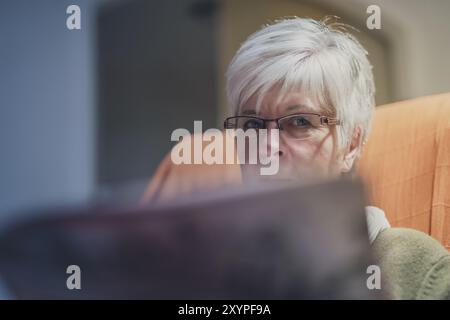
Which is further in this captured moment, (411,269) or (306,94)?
(306,94)

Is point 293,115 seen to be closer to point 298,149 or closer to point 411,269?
point 298,149

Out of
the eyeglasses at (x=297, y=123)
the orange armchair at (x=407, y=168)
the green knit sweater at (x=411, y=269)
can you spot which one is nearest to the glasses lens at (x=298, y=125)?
the eyeglasses at (x=297, y=123)

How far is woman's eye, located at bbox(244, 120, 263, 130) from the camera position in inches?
53.2

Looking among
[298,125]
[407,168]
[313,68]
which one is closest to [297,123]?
[298,125]

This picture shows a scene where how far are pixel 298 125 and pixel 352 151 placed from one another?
4.6 inches

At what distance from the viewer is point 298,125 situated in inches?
52.4

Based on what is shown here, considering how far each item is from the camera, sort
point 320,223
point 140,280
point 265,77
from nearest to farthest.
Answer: point 320,223 < point 140,280 < point 265,77

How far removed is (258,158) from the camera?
4.46 feet

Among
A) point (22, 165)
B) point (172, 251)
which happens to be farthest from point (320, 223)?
point (22, 165)

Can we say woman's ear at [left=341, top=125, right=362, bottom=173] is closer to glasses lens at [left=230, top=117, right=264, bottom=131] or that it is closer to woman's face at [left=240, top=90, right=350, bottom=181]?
woman's face at [left=240, top=90, right=350, bottom=181]

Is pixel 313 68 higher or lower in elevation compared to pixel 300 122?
higher

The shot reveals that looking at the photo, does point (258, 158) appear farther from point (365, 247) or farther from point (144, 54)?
point (365, 247)

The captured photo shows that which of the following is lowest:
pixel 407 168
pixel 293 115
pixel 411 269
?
pixel 411 269
